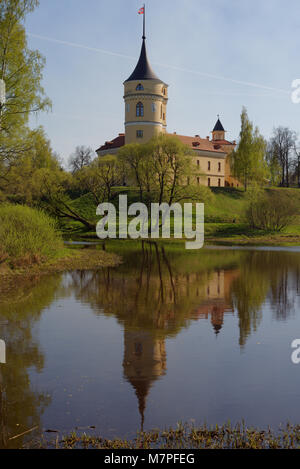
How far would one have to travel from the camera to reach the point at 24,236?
64.6ft

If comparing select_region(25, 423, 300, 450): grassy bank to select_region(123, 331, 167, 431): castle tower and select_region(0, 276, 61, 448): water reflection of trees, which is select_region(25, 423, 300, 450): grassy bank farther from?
select_region(0, 276, 61, 448): water reflection of trees

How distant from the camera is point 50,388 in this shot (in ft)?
22.2

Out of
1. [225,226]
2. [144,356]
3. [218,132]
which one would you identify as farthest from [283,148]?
[144,356]

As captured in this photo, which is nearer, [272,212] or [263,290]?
[263,290]

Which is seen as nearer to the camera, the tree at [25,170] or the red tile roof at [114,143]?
the tree at [25,170]

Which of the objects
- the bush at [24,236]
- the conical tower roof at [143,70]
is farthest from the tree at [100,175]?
the conical tower roof at [143,70]

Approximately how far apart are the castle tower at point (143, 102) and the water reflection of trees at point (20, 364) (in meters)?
57.0

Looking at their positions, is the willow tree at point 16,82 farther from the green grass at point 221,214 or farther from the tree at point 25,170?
the green grass at point 221,214

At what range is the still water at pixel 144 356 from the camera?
6023 mm

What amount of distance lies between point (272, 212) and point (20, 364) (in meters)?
39.0

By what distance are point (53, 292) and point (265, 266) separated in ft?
39.0

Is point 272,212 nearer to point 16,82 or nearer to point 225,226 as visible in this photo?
point 225,226

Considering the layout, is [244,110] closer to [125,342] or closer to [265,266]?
[265,266]
